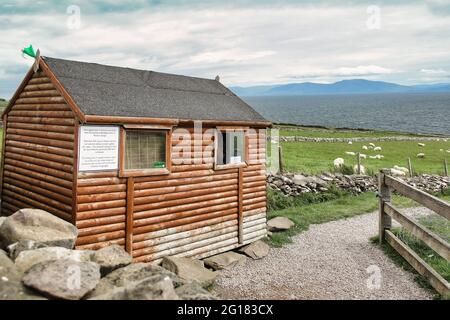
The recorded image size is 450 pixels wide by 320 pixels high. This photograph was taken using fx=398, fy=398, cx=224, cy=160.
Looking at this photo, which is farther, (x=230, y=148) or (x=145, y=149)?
(x=230, y=148)

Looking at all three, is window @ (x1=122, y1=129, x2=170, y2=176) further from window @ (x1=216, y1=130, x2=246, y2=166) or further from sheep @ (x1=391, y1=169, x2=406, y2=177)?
sheep @ (x1=391, y1=169, x2=406, y2=177)

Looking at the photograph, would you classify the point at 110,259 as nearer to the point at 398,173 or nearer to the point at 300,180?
the point at 300,180

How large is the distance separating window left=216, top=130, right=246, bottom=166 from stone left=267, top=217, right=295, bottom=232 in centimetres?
311

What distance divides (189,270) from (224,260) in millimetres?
2002

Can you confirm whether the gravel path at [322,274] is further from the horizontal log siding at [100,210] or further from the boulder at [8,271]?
the boulder at [8,271]

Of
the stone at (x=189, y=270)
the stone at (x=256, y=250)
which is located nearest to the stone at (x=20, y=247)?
the stone at (x=189, y=270)

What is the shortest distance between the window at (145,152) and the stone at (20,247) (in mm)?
2945

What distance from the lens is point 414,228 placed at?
9.64 m

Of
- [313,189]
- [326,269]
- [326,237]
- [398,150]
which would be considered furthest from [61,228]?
[398,150]

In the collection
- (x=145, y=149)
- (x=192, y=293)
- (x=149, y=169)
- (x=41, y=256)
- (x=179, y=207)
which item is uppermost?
(x=145, y=149)

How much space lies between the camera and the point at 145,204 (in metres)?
10.1

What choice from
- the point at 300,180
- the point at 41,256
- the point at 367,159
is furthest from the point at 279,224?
the point at 367,159

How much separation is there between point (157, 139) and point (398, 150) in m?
38.0

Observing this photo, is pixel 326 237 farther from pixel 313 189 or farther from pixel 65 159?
pixel 65 159
